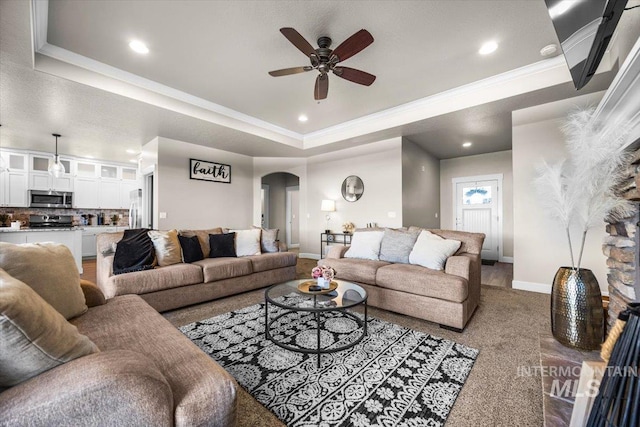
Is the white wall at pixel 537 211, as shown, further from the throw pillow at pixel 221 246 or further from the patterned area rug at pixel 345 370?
the throw pillow at pixel 221 246

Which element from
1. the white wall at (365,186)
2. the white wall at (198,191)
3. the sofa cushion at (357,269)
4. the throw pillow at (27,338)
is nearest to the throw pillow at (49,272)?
the throw pillow at (27,338)

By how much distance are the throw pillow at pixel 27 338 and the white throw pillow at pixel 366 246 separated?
288cm

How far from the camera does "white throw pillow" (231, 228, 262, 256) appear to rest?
3876 millimetres

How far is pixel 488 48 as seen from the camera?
2.71 meters

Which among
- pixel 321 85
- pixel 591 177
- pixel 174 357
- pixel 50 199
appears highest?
pixel 321 85

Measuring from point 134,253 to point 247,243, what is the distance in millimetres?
1394

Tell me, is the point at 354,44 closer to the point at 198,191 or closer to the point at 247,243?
the point at 247,243

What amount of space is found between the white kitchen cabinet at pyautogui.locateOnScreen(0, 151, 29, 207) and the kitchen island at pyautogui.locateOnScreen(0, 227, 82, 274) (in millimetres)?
2054

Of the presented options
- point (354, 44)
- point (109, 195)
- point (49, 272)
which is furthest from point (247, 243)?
point (109, 195)

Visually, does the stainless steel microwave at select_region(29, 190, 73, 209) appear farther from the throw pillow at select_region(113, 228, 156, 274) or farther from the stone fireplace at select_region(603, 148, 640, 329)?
the stone fireplace at select_region(603, 148, 640, 329)

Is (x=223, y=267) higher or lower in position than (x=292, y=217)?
lower

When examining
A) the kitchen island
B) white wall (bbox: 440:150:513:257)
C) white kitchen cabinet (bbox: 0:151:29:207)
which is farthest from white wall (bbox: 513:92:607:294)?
white kitchen cabinet (bbox: 0:151:29:207)

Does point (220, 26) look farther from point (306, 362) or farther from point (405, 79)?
point (306, 362)

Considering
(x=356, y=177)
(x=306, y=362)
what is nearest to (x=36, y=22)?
(x=306, y=362)
